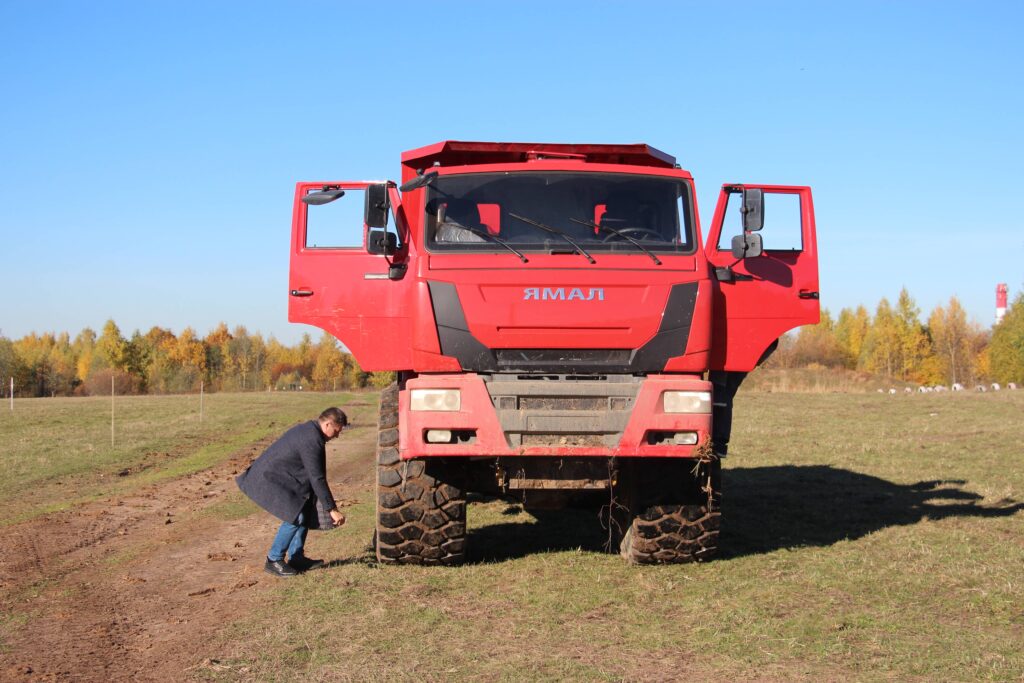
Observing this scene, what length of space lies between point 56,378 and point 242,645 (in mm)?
111943

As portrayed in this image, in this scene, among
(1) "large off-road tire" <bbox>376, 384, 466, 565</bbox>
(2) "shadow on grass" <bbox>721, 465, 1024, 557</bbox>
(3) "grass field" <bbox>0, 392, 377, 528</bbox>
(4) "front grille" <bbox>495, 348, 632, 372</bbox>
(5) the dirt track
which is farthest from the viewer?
(3) "grass field" <bbox>0, 392, 377, 528</bbox>

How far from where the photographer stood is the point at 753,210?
866 cm

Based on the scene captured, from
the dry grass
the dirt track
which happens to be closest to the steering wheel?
the dry grass

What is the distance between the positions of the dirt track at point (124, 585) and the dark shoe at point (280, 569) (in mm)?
135

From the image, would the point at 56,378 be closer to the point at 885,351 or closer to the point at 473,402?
the point at 885,351

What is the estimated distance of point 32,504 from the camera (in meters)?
14.3

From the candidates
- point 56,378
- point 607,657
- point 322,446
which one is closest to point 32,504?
point 322,446

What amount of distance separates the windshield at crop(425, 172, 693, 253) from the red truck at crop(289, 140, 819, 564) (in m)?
0.02

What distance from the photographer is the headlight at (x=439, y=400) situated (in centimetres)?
782

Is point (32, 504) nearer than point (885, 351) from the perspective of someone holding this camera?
Yes

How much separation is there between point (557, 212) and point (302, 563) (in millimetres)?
3700

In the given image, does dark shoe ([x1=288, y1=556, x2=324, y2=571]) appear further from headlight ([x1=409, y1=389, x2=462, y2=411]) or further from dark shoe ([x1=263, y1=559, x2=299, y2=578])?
headlight ([x1=409, y1=389, x2=462, y2=411])

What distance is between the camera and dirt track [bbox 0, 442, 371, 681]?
242 inches

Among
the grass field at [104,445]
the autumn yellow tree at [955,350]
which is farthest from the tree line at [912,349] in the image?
the grass field at [104,445]
